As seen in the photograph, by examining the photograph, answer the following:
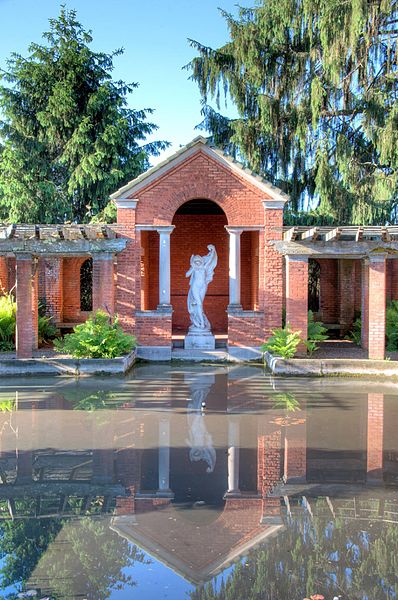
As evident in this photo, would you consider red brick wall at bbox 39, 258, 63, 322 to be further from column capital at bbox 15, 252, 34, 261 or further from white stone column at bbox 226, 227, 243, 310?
white stone column at bbox 226, 227, 243, 310

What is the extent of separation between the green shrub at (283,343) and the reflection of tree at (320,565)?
849 centimetres

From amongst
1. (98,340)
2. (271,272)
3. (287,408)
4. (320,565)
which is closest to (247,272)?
(271,272)

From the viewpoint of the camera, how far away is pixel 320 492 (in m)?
5.96

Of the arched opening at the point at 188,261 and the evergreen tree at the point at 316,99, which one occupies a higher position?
the evergreen tree at the point at 316,99

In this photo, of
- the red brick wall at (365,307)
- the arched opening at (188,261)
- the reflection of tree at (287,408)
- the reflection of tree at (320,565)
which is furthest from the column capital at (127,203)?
the reflection of tree at (320,565)

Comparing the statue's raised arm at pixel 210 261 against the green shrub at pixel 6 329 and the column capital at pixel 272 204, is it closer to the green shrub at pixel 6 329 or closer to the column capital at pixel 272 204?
the column capital at pixel 272 204

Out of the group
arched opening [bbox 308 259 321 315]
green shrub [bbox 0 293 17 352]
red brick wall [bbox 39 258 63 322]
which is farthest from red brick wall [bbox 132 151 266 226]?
arched opening [bbox 308 259 321 315]

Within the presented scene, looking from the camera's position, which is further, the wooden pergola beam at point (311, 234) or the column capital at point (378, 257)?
the column capital at point (378, 257)

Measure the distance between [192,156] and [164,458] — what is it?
10.2 meters

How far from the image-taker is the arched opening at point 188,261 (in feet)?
64.2

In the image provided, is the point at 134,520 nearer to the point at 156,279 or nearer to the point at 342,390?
the point at 342,390

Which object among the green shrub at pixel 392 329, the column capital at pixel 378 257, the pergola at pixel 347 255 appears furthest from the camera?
the green shrub at pixel 392 329

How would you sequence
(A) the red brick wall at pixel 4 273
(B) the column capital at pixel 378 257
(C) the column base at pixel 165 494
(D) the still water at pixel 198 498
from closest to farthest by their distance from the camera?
(D) the still water at pixel 198 498, (C) the column base at pixel 165 494, (B) the column capital at pixel 378 257, (A) the red brick wall at pixel 4 273

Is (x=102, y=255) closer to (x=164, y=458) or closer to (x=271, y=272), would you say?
(x=271, y=272)
